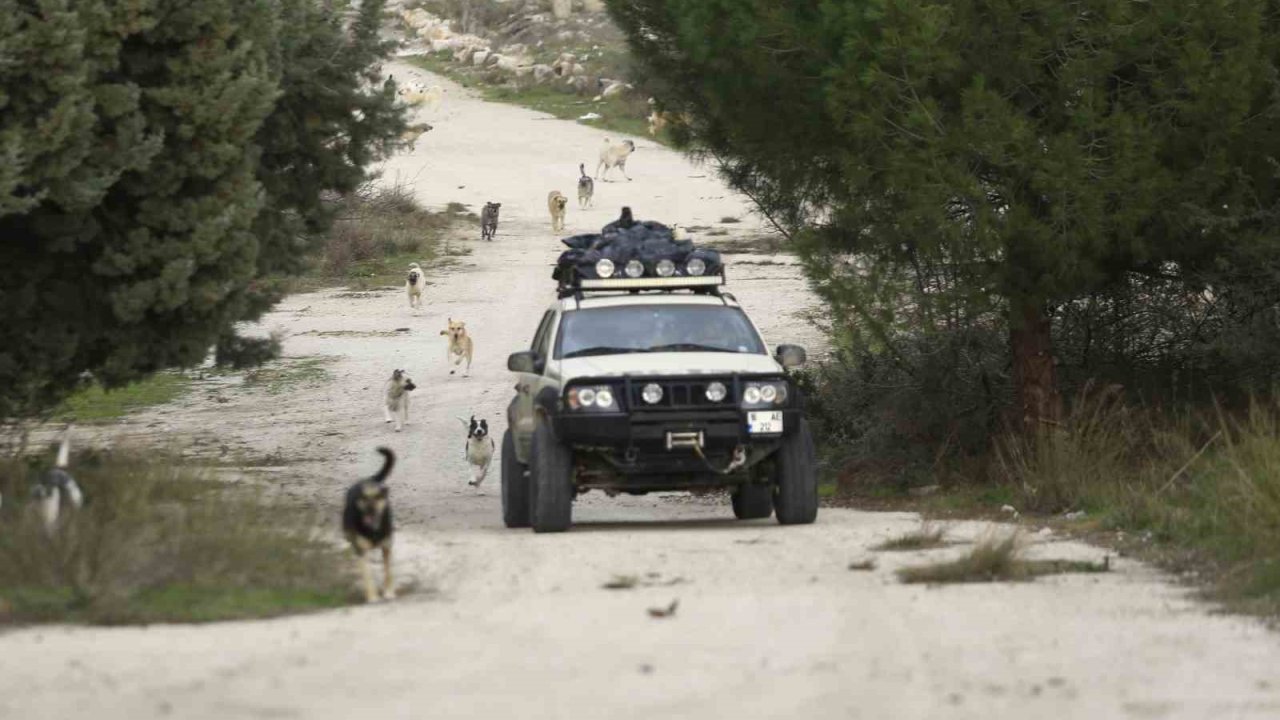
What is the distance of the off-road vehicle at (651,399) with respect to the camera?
15109 millimetres

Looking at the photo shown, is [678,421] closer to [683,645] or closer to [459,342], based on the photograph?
[683,645]

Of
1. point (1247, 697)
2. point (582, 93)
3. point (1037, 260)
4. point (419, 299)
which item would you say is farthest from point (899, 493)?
point (582, 93)

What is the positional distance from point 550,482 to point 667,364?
4.02 ft

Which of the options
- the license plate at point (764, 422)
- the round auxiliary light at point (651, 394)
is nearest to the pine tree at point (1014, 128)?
the license plate at point (764, 422)

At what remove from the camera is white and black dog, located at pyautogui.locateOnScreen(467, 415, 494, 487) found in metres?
20.9

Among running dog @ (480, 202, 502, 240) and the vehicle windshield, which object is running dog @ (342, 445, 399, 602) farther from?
running dog @ (480, 202, 502, 240)

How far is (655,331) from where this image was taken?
53.6ft

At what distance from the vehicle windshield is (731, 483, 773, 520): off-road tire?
1.32 metres

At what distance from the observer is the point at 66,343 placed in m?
16.6

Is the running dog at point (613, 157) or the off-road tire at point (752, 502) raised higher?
the running dog at point (613, 157)

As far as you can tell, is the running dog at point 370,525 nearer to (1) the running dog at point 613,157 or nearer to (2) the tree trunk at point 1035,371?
(2) the tree trunk at point 1035,371

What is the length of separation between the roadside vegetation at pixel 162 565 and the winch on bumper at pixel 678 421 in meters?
2.02

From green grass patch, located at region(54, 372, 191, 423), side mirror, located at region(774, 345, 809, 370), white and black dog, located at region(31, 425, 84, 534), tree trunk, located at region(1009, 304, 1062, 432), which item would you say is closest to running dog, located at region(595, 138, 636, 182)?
green grass patch, located at region(54, 372, 191, 423)

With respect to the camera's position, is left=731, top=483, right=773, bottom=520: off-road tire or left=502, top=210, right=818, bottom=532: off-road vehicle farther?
left=731, top=483, right=773, bottom=520: off-road tire
